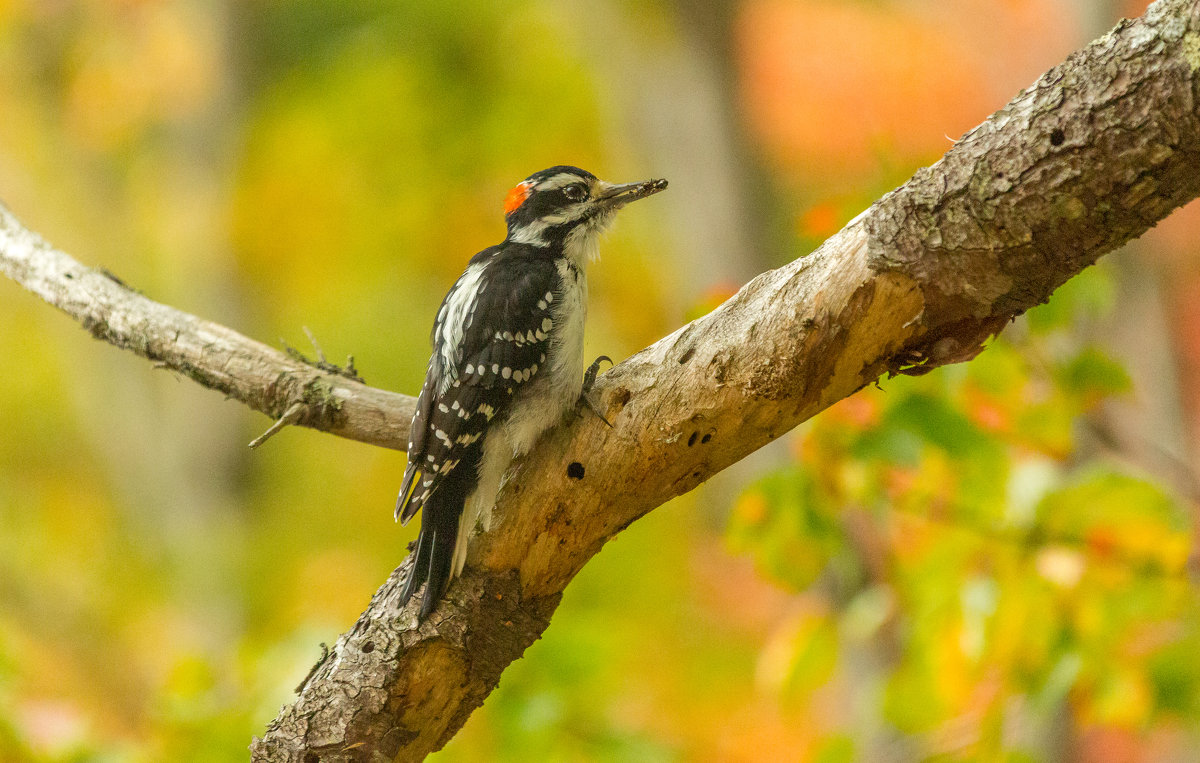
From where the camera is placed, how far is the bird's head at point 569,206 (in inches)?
127

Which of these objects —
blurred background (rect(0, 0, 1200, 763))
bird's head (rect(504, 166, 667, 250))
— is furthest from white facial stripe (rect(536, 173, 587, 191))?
blurred background (rect(0, 0, 1200, 763))

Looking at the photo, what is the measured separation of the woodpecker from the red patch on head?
1.05 feet

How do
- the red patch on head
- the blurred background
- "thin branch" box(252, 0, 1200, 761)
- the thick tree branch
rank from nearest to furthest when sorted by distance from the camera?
"thin branch" box(252, 0, 1200, 761) < the thick tree branch < the red patch on head < the blurred background

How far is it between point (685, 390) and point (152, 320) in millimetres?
1561

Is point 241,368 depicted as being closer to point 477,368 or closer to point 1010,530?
point 477,368

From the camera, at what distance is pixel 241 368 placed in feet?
8.74

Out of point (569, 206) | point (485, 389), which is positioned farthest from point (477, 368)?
point (569, 206)

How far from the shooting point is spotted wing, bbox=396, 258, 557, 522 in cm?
248

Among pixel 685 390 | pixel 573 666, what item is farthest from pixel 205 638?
pixel 685 390

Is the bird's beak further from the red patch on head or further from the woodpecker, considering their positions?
the red patch on head

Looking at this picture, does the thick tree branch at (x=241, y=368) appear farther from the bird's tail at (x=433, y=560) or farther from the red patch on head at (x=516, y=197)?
the red patch on head at (x=516, y=197)

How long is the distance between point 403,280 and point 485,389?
858cm

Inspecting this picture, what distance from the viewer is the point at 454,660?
2285 millimetres

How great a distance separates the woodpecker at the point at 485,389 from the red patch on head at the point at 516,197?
32 cm
